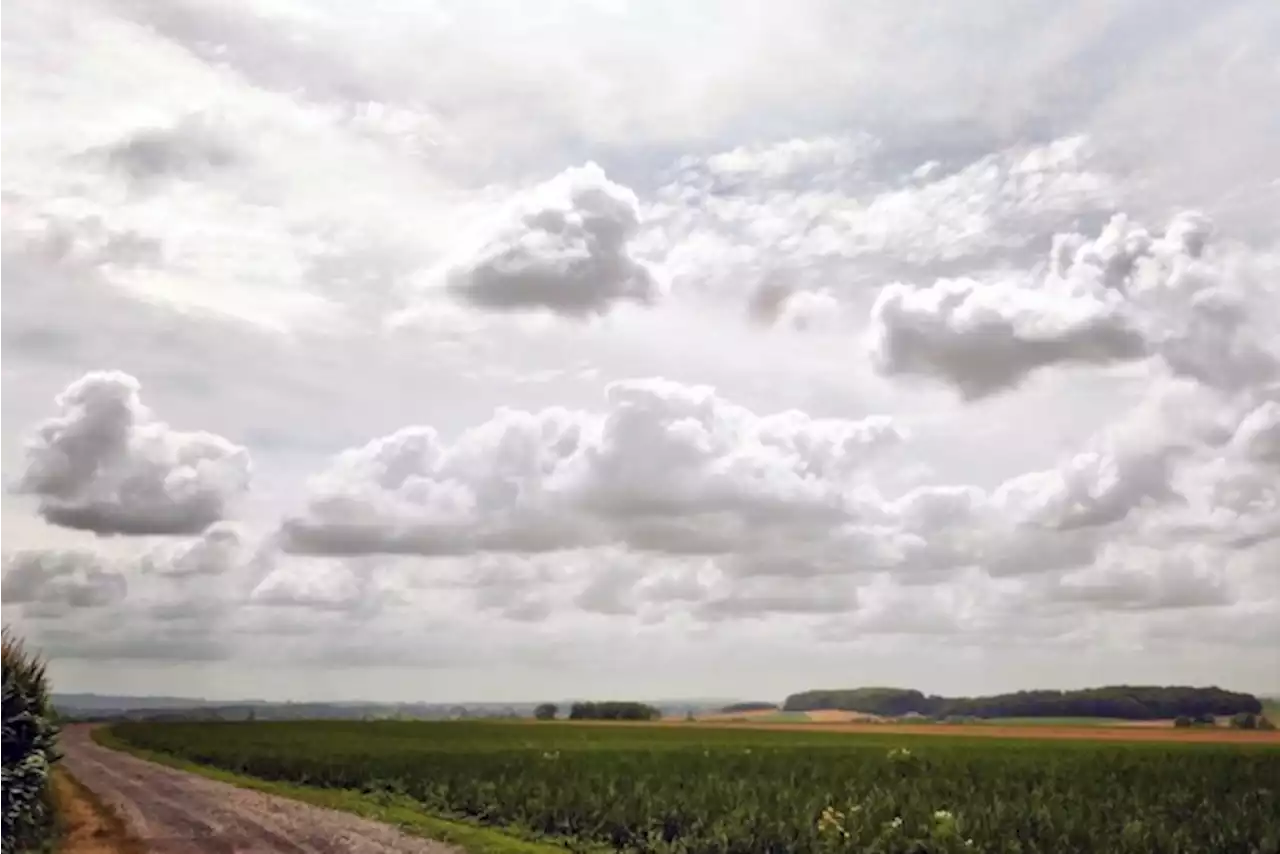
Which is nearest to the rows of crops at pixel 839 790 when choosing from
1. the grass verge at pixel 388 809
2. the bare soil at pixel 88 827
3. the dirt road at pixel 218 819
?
the grass verge at pixel 388 809

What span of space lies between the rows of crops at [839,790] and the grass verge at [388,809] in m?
0.45

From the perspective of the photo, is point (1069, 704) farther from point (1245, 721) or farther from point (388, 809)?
point (388, 809)

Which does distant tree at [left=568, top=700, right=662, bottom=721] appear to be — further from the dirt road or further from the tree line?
the dirt road

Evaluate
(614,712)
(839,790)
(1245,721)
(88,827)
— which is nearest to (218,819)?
(88,827)

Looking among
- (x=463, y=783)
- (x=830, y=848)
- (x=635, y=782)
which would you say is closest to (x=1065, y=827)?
(x=830, y=848)

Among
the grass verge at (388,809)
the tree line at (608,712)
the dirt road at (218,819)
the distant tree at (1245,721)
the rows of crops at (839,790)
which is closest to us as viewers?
the rows of crops at (839,790)

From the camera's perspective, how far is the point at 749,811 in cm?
1633

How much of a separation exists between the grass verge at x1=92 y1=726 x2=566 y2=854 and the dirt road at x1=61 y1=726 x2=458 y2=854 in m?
0.37

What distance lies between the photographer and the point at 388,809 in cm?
2089

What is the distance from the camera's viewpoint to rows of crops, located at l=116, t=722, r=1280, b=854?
49.0ft

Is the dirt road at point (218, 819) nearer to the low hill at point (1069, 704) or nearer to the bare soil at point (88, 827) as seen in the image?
the bare soil at point (88, 827)

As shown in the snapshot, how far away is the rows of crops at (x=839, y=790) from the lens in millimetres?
14938

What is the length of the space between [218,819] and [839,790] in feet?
32.0

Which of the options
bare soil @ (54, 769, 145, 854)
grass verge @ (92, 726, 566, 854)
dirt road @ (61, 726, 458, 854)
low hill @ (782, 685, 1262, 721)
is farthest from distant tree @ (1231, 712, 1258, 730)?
bare soil @ (54, 769, 145, 854)
